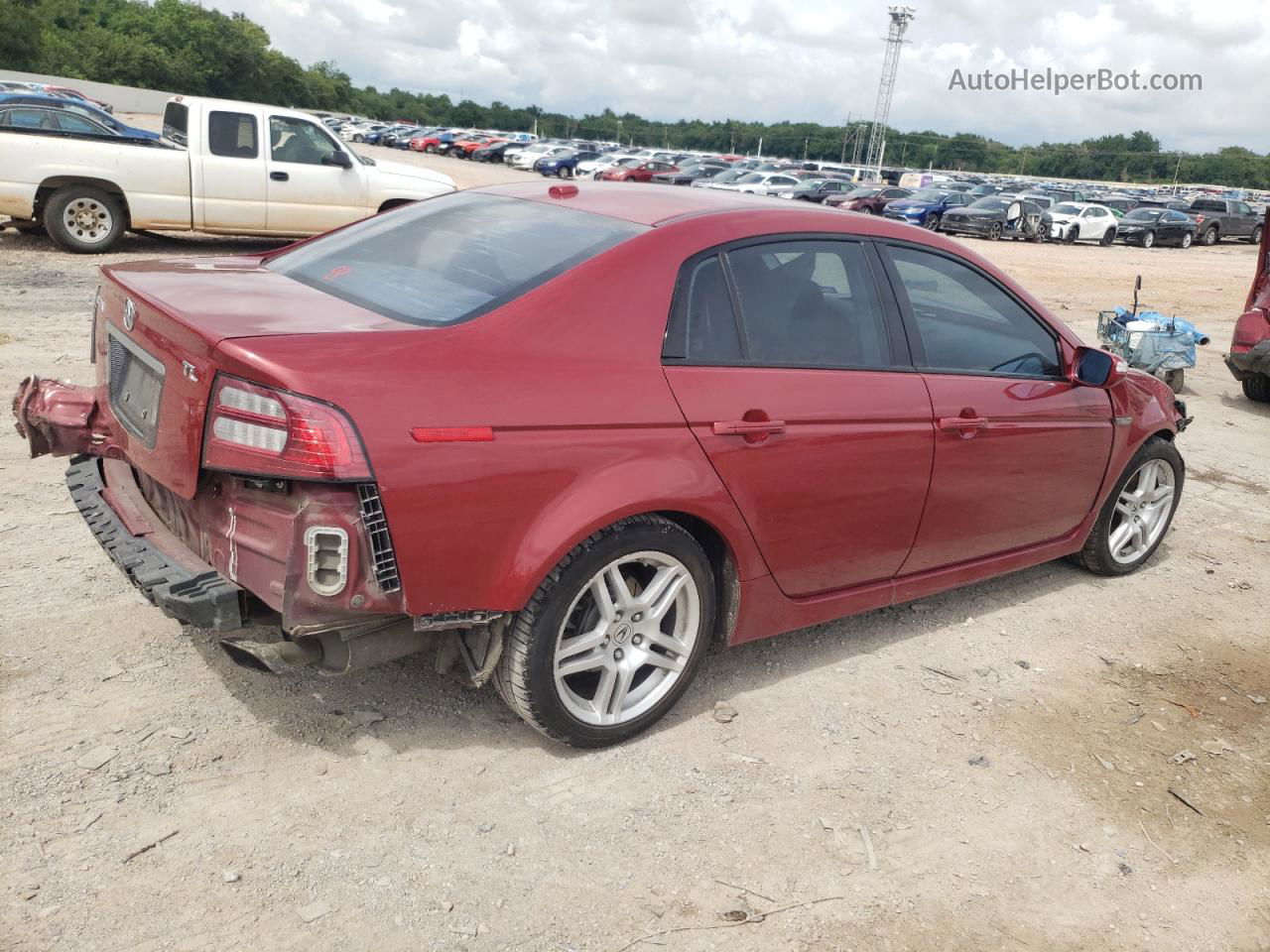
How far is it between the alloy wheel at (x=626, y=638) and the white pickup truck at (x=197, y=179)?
1061 centimetres

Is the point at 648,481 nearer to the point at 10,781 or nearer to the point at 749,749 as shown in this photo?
the point at 749,749

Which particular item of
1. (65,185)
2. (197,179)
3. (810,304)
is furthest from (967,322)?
(65,185)

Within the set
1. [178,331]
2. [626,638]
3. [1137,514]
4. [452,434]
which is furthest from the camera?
[1137,514]

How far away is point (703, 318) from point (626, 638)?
1045 mm

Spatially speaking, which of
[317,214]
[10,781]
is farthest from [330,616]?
[317,214]

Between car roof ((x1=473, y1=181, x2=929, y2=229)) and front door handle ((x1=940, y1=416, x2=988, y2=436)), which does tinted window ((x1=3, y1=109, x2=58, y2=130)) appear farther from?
front door handle ((x1=940, y1=416, x2=988, y2=436))

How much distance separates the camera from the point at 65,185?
11680mm

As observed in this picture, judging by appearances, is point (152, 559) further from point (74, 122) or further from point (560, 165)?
point (560, 165)

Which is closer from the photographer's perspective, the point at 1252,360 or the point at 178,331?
the point at 178,331

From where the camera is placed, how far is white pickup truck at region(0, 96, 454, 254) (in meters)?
11.5

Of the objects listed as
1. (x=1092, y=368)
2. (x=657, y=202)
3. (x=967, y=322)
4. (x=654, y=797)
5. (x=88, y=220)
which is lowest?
(x=654, y=797)

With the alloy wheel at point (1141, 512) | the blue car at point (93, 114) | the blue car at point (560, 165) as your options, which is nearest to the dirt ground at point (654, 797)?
the alloy wheel at point (1141, 512)

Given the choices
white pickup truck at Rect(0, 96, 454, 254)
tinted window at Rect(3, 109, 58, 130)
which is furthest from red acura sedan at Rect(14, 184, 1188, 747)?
tinted window at Rect(3, 109, 58, 130)

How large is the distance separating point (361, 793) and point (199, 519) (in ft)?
2.99
